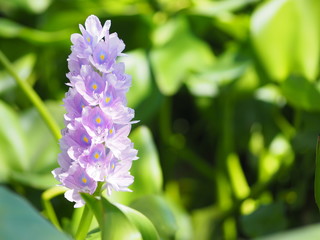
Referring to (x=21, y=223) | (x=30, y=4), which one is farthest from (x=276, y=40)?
(x=21, y=223)

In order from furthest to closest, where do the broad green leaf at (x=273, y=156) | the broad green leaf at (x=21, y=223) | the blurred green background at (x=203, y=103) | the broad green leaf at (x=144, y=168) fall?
the broad green leaf at (x=273, y=156)
the blurred green background at (x=203, y=103)
the broad green leaf at (x=144, y=168)
the broad green leaf at (x=21, y=223)

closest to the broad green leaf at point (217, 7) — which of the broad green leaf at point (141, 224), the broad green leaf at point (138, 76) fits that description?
the broad green leaf at point (138, 76)

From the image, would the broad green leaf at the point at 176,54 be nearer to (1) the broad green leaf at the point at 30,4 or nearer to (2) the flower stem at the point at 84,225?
(1) the broad green leaf at the point at 30,4

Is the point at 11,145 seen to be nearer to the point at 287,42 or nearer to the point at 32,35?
the point at 32,35

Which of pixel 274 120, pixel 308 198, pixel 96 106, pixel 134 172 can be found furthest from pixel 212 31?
pixel 96 106

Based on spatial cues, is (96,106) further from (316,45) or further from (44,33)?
(44,33)
